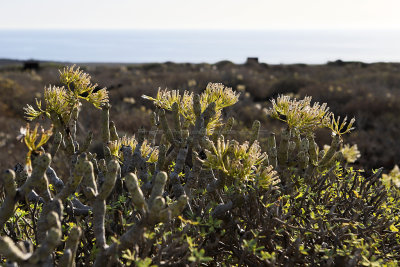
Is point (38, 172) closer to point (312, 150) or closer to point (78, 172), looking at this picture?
point (78, 172)

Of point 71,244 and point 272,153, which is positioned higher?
point 272,153

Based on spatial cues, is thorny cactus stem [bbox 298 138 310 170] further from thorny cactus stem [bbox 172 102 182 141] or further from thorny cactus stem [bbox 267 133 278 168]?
thorny cactus stem [bbox 172 102 182 141]

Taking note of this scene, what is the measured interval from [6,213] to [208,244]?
0.69 meters

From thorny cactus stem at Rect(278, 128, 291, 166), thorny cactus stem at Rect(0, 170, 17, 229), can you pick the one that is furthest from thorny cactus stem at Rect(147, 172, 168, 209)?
thorny cactus stem at Rect(278, 128, 291, 166)

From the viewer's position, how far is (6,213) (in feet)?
4.35

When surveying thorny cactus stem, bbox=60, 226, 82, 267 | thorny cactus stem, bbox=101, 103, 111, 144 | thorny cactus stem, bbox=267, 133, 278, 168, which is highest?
thorny cactus stem, bbox=101, 103, 111, 144

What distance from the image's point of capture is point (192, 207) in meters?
1.70

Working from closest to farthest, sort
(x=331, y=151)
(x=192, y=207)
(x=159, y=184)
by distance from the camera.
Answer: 1. (x=159, y=184)
2. (x=192, y=207)
3. (x=331, y=151)

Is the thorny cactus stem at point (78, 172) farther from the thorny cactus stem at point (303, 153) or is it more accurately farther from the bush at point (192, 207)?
the thorny cactus stem at point (303, 153)

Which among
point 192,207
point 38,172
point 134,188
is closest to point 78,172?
point 38,172

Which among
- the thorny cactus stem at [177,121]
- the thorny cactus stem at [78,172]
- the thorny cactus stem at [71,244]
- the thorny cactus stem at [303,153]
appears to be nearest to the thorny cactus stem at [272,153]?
the thorny cactus stem at [303,153]

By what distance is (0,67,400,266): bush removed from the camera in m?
1.19

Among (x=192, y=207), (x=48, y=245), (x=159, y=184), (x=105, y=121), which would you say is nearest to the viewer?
(x=48, y=245)

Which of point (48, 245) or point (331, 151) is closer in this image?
point (48, 245)
